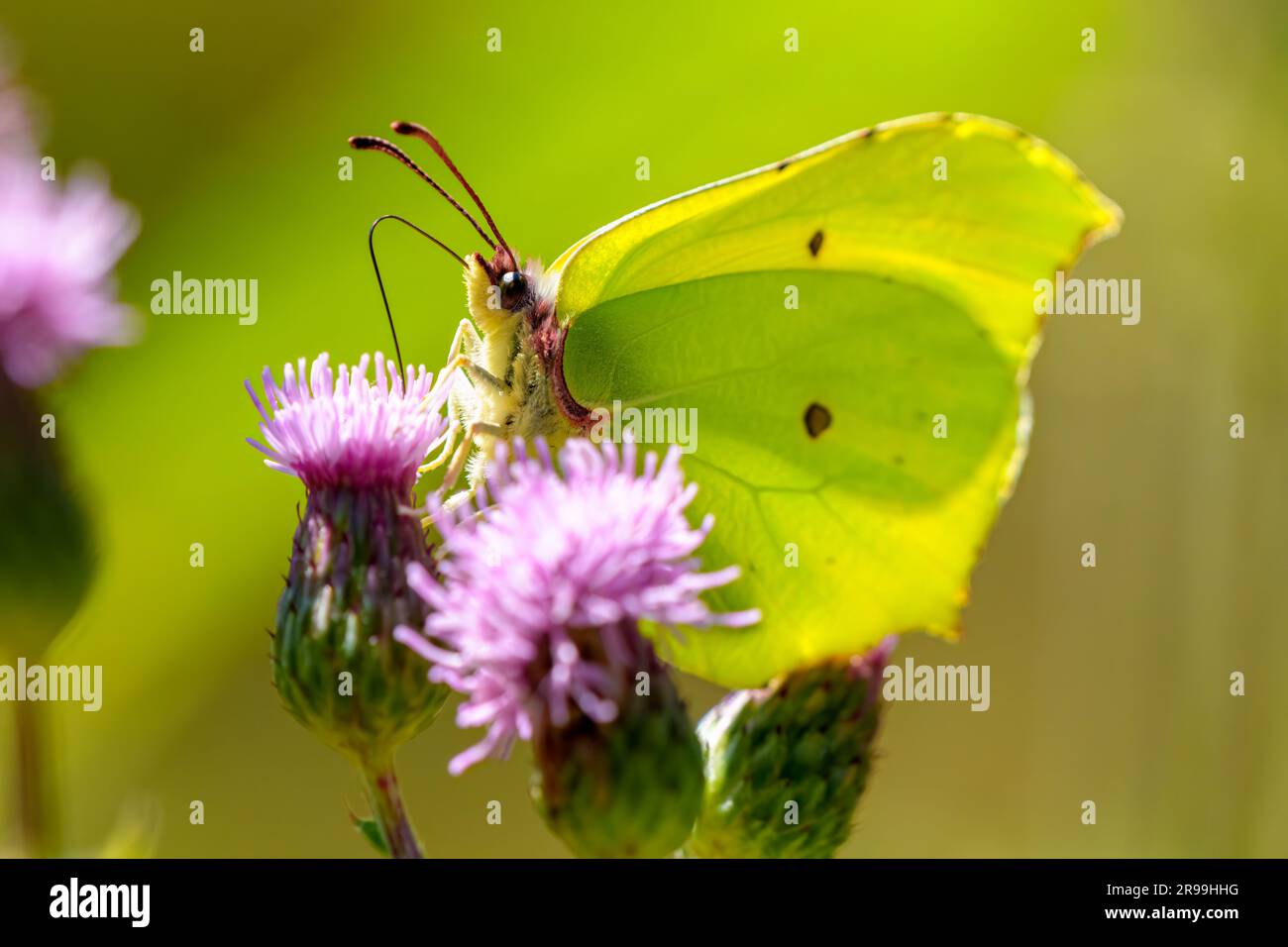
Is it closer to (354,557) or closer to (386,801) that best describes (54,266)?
(354,557)

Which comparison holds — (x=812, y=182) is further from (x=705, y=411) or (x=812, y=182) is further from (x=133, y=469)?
(x=133, y=469)

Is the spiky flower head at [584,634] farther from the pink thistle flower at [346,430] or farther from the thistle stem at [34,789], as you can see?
the thistle stem at [34,789]

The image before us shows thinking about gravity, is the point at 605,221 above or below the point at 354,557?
Answer: above

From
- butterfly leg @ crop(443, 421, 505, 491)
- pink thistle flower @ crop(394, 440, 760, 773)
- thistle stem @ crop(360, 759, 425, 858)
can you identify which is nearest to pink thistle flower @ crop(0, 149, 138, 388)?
butterfly leg @ crop(443, 421, 505, 491)

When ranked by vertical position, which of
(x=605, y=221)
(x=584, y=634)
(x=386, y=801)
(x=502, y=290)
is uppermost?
(x=605, y=221)

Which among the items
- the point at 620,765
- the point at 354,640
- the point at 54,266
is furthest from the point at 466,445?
the point at 54,266

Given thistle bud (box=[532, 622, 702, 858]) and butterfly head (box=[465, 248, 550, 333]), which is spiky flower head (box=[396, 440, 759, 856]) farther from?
butterfly head (box=[465, 248, 550, 333])

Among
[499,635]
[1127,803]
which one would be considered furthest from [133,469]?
[1127,803]
